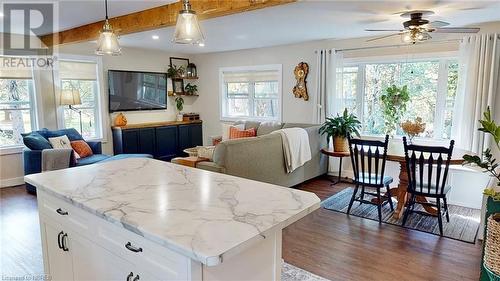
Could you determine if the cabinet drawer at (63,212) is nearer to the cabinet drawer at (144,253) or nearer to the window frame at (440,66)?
the cabinet drawer at (144,253)

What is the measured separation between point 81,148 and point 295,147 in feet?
10.9

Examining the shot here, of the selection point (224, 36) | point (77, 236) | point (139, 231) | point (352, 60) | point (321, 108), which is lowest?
point (77, 236)

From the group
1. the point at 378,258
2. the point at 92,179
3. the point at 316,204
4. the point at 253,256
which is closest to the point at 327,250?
the point at 378,258

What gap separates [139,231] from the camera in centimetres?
129

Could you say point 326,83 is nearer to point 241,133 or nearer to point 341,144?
point 341,144

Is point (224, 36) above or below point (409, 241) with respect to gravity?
above

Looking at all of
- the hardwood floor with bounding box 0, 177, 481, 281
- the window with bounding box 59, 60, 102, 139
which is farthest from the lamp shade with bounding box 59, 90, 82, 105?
the hardwood floor with bounding box 0, 177, 481, 281

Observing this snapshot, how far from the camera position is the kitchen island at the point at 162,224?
47.9 inches

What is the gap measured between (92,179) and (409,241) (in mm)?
2920

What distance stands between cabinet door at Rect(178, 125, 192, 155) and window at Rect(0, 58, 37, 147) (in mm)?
2702

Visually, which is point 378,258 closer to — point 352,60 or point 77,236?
point 77,236

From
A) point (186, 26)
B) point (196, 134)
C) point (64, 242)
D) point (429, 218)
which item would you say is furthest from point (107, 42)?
point (196, 134)

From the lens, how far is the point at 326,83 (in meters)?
5.65

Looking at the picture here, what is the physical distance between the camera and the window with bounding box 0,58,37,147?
520 cm
